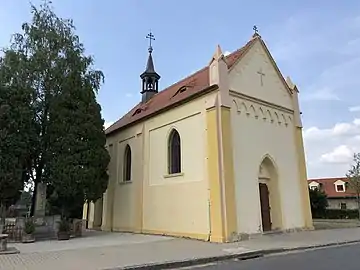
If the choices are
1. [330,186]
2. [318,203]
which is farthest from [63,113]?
[330,186]

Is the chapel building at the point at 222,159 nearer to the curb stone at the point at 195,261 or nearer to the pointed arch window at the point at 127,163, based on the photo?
the pointed arch window at the point at 127,163

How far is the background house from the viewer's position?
48969 millimetres

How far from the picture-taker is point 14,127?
1579 centimetres

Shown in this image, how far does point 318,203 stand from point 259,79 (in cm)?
2070

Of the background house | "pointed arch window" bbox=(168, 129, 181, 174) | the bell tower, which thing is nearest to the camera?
"pointed arch window" bbox=(168, 129, 181, 174)

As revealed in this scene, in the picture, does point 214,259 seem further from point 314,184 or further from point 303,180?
point 314,184

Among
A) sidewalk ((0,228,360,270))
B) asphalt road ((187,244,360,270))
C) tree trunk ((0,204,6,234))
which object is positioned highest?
tree trunk ((0,204,6,234))

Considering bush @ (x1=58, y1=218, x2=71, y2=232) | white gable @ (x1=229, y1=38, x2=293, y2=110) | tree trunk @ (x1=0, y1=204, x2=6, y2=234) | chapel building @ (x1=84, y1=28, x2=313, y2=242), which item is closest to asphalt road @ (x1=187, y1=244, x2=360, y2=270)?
chapel building @ (x1=84, y1=28, x2=313, y2=242)

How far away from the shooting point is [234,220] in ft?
44.9

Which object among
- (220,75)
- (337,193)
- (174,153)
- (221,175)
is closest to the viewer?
(221,175)

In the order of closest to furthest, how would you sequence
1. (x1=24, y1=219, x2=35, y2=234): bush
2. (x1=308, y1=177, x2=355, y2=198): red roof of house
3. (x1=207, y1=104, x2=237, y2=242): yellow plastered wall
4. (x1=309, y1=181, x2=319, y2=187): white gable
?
(x1=207, y1=104, x2=237, y2=242): yellow plastered wall → (x1=24, y1=219, x2=35, y2=234): bush → (x1=308, y1=177, x2=355, y2=198): red roof of house → (x1=309, y1=181, x2=319, y2=187): white gable

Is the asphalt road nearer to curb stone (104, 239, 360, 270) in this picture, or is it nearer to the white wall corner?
curb stone (104, 239, 360, 270)

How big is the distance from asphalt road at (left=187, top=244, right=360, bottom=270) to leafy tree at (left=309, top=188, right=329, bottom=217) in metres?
23.6

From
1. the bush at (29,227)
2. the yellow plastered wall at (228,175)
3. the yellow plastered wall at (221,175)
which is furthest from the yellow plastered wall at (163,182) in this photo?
the bush at (29,227)
